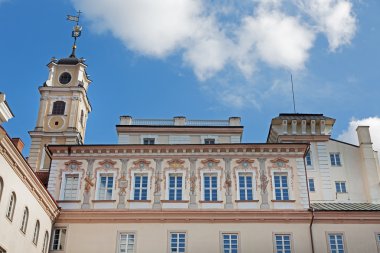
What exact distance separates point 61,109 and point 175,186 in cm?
2839

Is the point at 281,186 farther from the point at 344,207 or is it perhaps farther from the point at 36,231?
the point at 36,231

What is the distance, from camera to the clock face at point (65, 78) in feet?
225

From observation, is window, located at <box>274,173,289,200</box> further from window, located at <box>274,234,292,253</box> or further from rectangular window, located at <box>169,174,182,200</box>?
rectangular window, located at <box>169,174,182,200</box>

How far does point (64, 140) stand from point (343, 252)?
1428 inches

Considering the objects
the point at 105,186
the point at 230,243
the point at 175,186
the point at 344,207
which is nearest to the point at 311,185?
the point at 344,207

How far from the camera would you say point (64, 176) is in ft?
143

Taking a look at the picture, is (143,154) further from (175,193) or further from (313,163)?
(313,163)

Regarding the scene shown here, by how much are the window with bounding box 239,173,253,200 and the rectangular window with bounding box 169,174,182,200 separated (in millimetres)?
4944

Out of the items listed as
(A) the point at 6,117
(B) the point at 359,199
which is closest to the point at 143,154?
(A) the point at 6,117

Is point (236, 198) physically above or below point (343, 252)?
above

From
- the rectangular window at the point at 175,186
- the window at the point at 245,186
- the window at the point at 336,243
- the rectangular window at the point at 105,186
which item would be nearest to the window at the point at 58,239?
the rectangular window at the point at 105,186

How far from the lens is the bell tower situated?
62647 millimetres

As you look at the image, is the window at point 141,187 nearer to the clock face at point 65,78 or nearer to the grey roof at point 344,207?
the grey roof at point 344,207

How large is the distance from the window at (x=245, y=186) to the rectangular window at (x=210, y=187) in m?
2.03
